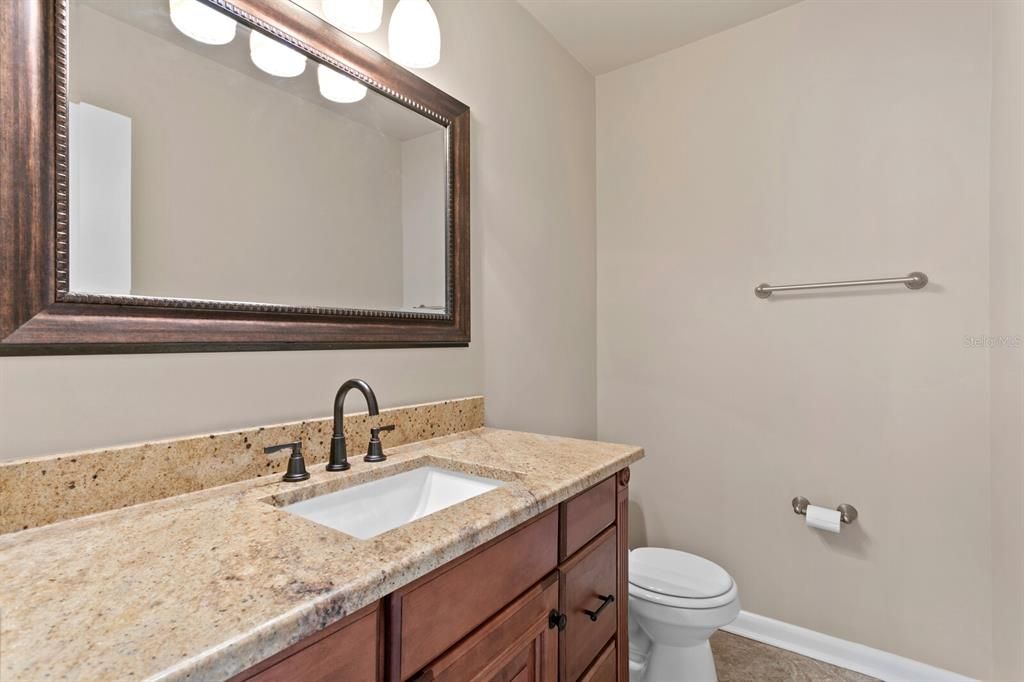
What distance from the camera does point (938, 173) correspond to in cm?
173

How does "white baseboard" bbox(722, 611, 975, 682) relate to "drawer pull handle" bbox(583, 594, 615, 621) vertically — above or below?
below

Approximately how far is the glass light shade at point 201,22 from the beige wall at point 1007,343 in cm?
192

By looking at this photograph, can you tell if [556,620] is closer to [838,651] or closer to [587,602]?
[587,602]

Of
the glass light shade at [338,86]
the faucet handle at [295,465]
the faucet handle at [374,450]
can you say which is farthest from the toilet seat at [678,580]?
the glass light shade at [338,86]

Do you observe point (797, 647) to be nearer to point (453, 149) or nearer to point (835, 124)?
point (835, 124)

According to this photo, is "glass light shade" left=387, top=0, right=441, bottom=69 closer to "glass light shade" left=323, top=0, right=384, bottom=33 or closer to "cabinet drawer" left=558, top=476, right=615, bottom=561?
"glass light shade" left=323, top=0, right=384, bottom=33

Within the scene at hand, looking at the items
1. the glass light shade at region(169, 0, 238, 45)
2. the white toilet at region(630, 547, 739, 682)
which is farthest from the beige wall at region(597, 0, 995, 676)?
the glass light shade at region(169, 0, 238, 45)

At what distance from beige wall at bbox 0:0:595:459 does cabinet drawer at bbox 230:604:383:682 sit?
0.60 m

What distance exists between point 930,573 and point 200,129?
2.56 meters

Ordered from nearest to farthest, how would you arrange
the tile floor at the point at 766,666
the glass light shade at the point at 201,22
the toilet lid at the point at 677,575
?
1. the glass light shade at the point at 201,22
2. the toilet lid at the point at 677,575
3. the tile floor at the point at 766,666

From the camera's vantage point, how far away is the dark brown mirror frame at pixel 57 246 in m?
0.77

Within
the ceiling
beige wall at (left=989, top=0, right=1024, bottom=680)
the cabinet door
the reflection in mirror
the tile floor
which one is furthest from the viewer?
the ceiling

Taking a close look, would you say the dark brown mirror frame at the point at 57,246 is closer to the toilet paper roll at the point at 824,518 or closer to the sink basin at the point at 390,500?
the sink basin at the point at 390,500

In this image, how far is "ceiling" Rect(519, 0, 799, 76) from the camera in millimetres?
1964
